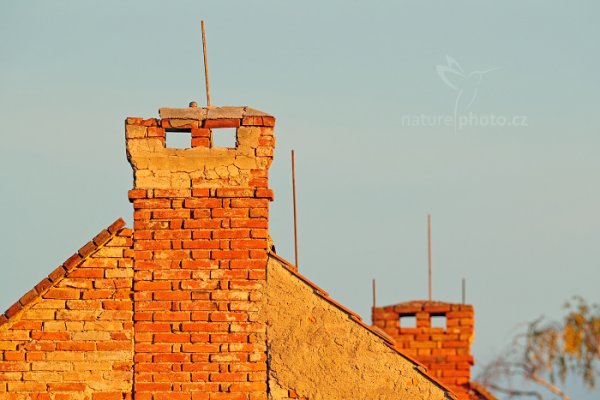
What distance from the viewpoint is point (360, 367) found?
9.93m

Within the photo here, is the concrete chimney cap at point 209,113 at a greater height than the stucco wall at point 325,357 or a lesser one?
greater

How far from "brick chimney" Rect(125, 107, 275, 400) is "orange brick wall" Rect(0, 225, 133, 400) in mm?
131

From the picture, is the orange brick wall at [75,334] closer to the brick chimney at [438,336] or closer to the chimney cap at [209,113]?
the chimney cap at [209,113]

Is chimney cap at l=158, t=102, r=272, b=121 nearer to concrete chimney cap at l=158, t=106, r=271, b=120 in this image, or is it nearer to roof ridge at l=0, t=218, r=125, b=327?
concrete chimney cap at l=158, t=106, r=271, b=120

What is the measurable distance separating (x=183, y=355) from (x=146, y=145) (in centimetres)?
176

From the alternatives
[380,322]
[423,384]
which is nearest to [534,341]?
[380,322]

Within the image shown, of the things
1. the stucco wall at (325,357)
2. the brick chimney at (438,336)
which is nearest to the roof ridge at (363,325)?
the stucco wall at (325,357)

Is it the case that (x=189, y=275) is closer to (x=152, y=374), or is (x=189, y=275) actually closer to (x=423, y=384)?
(x=152, y=374)

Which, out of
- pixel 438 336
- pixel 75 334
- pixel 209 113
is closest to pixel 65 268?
pixel 75 334

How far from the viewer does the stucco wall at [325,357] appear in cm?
988

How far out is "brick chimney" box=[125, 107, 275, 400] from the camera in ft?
32.9

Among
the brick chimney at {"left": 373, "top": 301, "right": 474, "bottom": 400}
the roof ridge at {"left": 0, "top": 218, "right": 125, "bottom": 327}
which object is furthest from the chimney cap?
the brick chimney at {"left": 373, "top": 301, "right": 474, "bottom": 400}

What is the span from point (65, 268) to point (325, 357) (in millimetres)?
2193

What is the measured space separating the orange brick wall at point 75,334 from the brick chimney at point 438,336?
5366 mm
